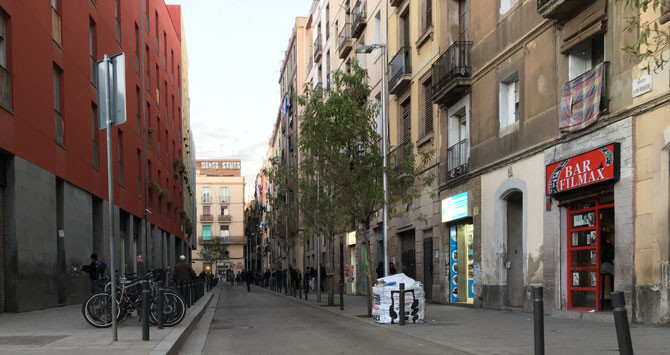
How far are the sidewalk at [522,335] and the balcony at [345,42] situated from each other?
2289cm

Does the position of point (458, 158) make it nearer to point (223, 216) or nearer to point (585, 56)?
point (585, 56)

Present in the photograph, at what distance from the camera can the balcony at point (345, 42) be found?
121 ft

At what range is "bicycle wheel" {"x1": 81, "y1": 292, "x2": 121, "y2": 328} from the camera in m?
12.1

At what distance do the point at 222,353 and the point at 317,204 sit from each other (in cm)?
1681

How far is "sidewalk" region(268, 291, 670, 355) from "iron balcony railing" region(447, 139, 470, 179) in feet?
20.6

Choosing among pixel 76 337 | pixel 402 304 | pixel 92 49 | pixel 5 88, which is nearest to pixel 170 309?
pixel 76 337

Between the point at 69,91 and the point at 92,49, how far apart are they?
4.56 m

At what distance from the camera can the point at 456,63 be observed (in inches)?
834

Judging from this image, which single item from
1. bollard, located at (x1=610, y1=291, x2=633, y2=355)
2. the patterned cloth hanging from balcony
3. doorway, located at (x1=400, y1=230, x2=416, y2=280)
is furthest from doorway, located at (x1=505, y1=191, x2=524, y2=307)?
bollard, located at (x1=610, y1=291, x2=633, y2=355)

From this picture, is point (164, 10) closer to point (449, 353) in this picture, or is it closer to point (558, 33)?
point (558, 33)

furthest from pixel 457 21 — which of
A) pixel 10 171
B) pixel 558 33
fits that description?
pixel 10 171

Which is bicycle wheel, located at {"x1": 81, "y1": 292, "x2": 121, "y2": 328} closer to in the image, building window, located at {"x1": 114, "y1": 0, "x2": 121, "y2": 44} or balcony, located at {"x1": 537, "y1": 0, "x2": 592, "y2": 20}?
balcony, located at {"x1": 537, "y1": 0, "x2": 592, "y2": 20}

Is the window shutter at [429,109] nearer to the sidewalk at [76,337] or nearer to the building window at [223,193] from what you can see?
the sidewalk at [76,337]

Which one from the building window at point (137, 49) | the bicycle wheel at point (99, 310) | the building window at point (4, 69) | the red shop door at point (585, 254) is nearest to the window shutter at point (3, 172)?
the building window at point (4, 69)
